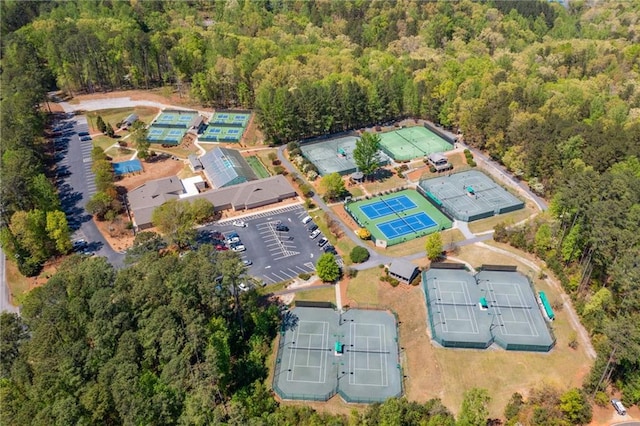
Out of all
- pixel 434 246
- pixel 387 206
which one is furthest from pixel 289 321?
pixel 387 206

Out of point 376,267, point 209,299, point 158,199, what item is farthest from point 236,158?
point 209,299

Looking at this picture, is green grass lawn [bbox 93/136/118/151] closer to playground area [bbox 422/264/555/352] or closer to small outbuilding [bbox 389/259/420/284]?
small outbuilding [bbox 389/259/420/284]

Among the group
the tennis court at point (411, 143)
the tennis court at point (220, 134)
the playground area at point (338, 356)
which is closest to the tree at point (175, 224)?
the playground area at point (338, 356)

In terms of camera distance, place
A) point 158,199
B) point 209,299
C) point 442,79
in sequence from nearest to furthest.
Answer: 1. point 209,299
2. point 158,199
3. point 442,79

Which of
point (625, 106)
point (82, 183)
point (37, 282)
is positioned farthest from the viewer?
point (625, 106)

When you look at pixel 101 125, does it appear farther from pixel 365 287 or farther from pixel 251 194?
pixel 365 287

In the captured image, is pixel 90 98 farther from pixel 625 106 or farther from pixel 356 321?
pixel 625 106

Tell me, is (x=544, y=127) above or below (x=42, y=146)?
above

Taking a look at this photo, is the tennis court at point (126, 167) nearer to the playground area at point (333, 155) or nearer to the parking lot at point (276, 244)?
the parking lot at point (276, 244)
